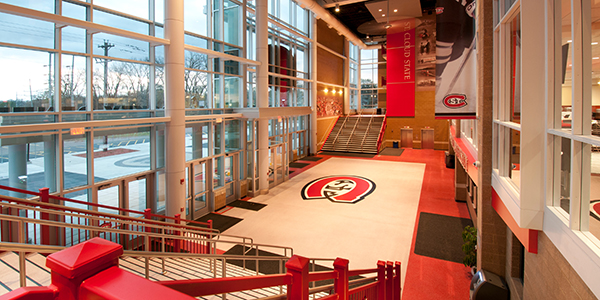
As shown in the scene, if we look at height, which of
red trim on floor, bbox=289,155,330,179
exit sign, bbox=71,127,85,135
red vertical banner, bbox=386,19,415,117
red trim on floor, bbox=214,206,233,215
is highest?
red vertical banner, bbox=386,19,415,117

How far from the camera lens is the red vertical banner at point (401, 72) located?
1728 centimetres

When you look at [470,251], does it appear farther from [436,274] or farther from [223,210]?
[223,210]

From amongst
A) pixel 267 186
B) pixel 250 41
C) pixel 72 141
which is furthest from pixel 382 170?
pixel 72 141

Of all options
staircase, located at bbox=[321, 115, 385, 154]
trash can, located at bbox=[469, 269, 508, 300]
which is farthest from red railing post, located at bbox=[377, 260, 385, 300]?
staircase, located at bbox=[321, 115, 385, 154]

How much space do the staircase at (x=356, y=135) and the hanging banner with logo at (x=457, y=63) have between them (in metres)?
17.9

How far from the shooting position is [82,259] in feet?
3.41

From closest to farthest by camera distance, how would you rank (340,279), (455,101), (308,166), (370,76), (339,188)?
(340,279) < (455,101) < (339,188) < (308,166) < (370,76)

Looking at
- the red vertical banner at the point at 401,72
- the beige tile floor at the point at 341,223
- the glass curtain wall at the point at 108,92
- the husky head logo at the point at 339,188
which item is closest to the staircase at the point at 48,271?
the beige tile floor at the point at 341,223

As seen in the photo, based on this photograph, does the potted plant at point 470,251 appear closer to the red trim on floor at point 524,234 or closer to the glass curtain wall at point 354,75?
the red trim on floor at point 524,234

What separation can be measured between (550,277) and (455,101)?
13.5 feet

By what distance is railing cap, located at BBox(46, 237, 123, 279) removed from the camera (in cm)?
101

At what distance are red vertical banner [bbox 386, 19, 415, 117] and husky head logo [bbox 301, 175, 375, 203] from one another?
14.6 ft

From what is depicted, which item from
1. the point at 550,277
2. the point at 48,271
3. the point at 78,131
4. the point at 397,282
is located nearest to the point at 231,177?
the point at 78,131

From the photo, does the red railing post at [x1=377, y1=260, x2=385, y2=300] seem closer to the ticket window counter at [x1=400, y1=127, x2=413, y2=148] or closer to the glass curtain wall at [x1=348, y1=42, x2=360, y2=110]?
the ticket window counter at [x1=400, y1=127, x2=413, y2=148]
